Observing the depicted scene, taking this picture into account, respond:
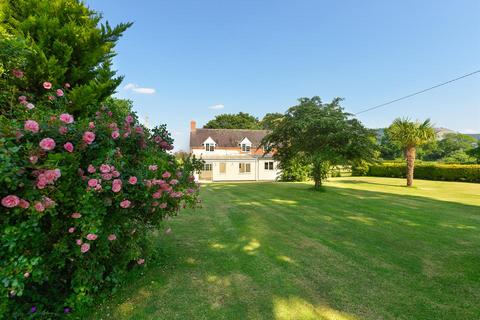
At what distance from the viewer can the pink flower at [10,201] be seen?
1954 millimetres

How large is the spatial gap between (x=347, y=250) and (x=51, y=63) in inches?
308

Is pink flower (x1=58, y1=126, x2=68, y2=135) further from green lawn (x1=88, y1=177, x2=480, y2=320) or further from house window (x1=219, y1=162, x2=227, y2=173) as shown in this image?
house window (x1=219, y1=162, x2=227, y2=173)

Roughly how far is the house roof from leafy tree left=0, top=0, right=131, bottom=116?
82.5 feet

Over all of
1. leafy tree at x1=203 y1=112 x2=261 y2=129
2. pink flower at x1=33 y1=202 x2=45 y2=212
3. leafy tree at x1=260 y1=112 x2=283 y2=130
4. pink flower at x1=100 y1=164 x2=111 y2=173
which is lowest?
Result: pink flower at x1=33 y1=202 x2=45 y2=212

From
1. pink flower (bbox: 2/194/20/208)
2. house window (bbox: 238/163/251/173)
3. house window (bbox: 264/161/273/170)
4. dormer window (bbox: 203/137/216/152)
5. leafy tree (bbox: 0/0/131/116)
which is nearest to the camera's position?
pink flower (bbox: 2/194/20/208)

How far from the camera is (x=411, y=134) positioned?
19.2 metres

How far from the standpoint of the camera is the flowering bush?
2086 mm

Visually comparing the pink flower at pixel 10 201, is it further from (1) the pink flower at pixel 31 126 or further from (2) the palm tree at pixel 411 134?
(2) the palm tree at pixel 411 134

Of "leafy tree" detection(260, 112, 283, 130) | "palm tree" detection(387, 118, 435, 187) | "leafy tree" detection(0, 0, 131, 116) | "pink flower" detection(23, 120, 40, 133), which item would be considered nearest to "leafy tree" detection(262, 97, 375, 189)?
"leafy tree" detection(260, 112, 283, 130)

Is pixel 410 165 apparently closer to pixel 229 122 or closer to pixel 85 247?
pixel 85 247

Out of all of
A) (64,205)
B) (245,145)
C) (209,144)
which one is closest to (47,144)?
(64,205)

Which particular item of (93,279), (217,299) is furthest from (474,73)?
(93,279)

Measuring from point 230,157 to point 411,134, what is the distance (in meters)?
18.3

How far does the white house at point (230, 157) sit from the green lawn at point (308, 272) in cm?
1981
